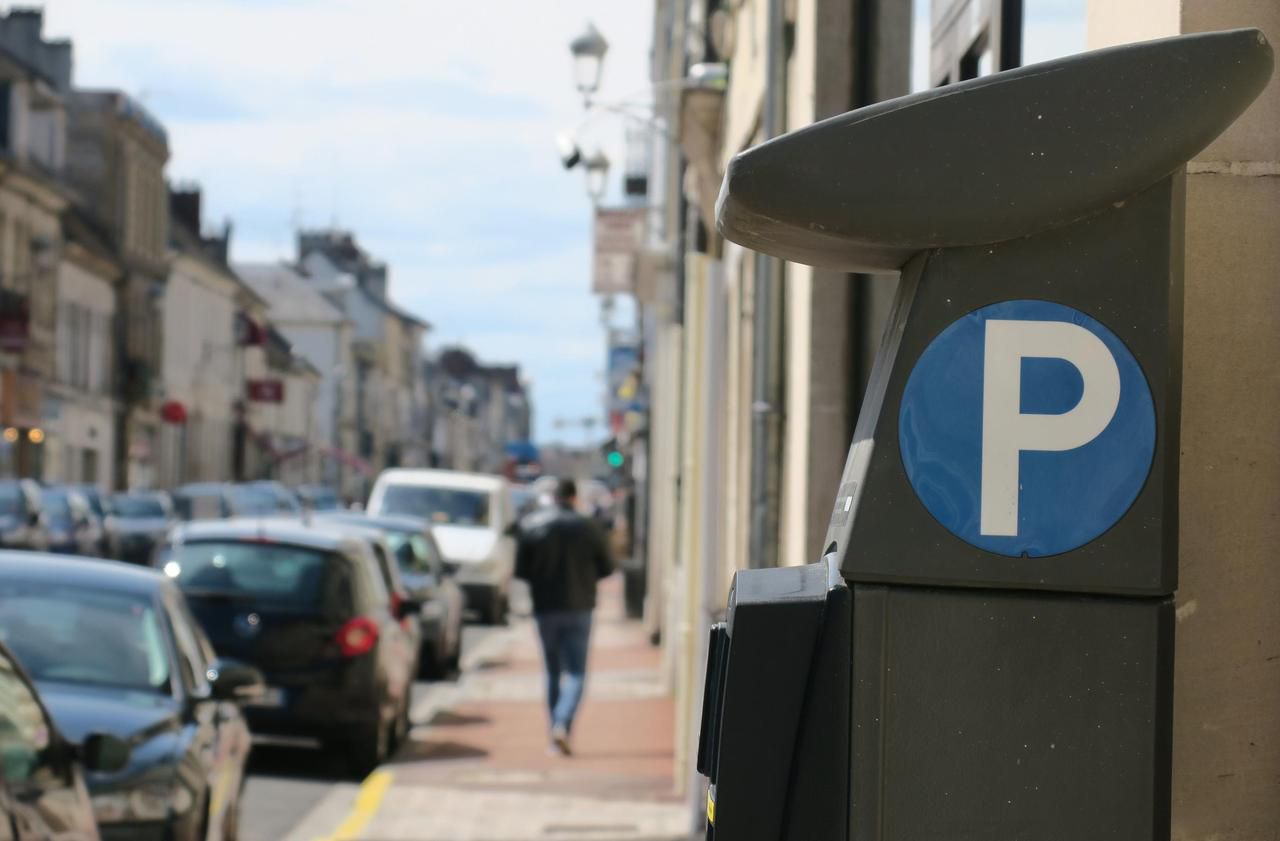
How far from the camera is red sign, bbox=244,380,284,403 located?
3221 inches

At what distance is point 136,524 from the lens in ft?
132

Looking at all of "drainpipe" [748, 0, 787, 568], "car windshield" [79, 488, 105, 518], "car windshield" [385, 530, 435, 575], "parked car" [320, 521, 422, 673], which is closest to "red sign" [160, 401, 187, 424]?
"car windshield" [79, 488, 105, 518]

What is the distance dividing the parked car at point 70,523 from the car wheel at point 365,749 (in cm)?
2078

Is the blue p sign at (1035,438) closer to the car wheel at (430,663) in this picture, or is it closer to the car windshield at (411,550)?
the car wheel at (430,663)

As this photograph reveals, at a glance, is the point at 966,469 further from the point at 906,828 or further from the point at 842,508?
the point at 906,828

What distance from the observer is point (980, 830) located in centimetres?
248

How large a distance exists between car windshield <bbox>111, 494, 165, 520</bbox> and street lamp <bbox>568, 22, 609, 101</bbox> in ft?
81.2

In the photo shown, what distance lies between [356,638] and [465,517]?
54.3 feet

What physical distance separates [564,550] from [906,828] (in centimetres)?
1286

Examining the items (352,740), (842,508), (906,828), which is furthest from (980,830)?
(352,740)

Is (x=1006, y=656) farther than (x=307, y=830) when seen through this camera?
No

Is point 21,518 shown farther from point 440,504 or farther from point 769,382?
point 769,382

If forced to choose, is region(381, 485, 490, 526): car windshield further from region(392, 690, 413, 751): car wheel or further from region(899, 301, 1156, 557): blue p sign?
region(899, 301, 1156, 557): blue p sign

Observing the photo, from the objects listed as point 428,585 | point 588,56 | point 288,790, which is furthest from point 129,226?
point 288,790
